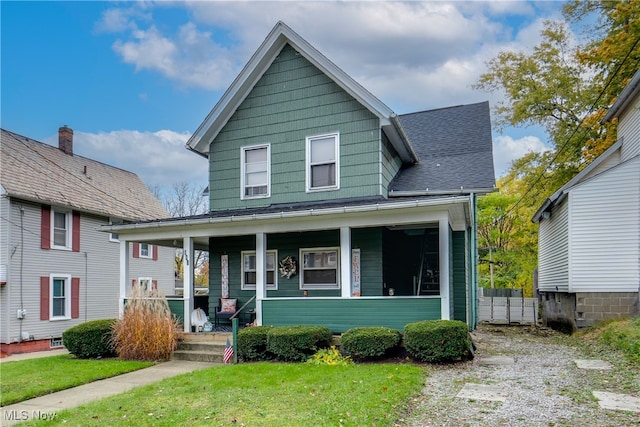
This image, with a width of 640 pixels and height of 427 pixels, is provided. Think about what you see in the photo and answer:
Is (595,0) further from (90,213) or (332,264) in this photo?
(90,213)

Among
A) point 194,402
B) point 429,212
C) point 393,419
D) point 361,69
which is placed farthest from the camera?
point 361,69

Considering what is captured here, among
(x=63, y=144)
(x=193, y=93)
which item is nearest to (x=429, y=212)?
(x=193, y=93)

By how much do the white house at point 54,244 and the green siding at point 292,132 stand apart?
387cm

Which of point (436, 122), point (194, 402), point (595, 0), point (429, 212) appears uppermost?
point (595, 0)

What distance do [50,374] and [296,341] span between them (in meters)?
4.66

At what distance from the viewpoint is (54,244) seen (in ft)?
54.0

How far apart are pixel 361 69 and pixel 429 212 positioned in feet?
29.5

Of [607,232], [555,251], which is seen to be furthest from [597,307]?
[555,251]

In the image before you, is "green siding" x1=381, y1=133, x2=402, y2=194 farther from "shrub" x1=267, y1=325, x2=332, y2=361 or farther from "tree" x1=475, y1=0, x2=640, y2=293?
"tree" x1=475, y1=0, x2=640, y2=293

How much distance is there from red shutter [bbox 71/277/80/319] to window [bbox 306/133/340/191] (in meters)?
10.5

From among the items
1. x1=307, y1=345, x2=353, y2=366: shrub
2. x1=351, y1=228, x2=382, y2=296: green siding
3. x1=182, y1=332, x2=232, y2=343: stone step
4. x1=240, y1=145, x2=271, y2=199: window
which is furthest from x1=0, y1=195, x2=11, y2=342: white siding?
x1=351, y1=228, x2=382, y2=296: green siding

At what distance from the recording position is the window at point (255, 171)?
1273cm

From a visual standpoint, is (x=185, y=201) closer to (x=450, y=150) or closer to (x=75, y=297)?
(x=75, y=297)

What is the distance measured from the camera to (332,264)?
1188cm
